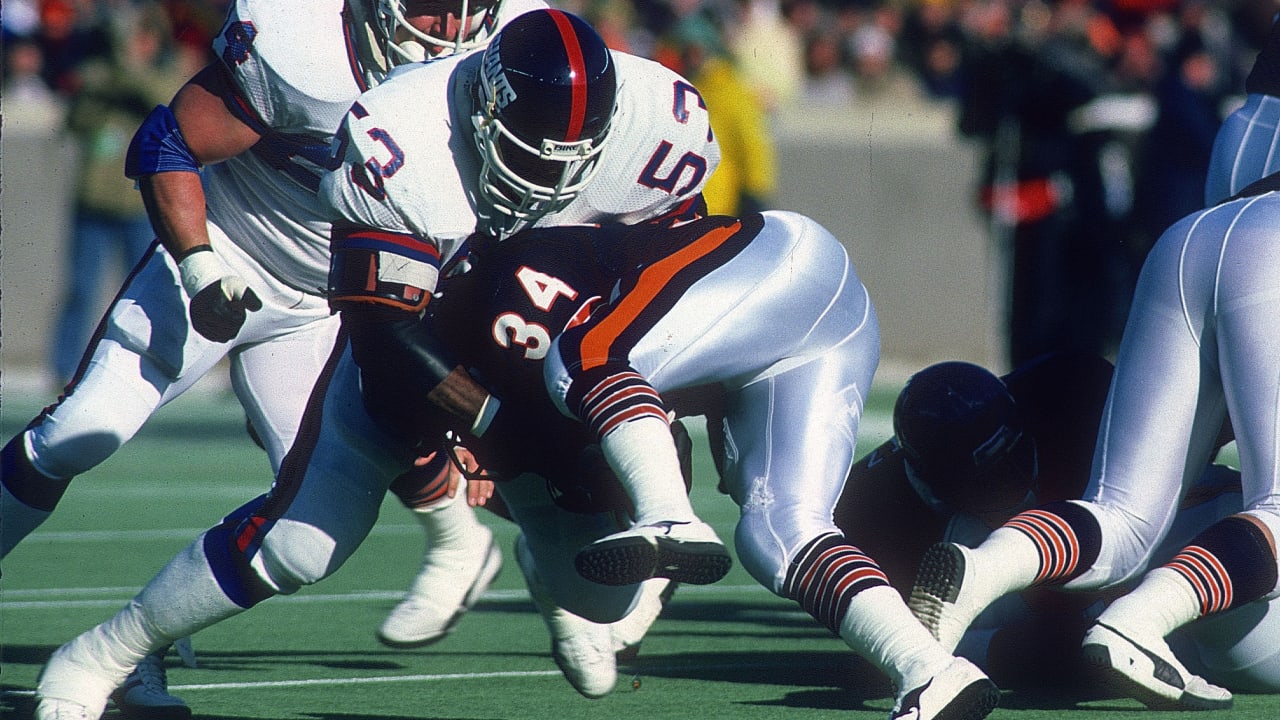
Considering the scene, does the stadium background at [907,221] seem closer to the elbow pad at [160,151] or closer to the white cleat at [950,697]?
the elbow pad at [160,151]

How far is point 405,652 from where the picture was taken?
4.34 meters

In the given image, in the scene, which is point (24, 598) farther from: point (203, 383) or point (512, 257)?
point (203, 383)

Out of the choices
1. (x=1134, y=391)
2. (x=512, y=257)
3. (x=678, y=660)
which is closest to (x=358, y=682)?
(x=678, y=660)

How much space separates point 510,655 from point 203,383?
8.13 m

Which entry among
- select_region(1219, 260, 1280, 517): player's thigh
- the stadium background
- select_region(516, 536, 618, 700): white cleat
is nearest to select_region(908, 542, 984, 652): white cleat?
select_region(1219, 260, 1280, 517): player's thigh

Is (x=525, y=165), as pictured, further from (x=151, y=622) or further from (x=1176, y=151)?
(x=1176, y=151)

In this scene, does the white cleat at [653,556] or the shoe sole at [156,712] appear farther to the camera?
the shoe sole at [156,712]

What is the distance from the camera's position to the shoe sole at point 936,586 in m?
3.09

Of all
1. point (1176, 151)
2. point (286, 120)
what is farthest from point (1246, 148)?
point (1176, 151)

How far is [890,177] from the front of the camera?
1291 cm

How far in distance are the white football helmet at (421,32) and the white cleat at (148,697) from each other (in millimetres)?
1299

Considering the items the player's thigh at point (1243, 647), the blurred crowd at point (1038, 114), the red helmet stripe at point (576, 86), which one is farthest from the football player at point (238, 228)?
the blurred crowd at point (1038, 114)

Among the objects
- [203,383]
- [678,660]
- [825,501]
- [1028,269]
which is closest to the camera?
[825,501]

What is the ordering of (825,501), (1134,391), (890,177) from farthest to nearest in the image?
(890,177), (1134,391), (825,501)
